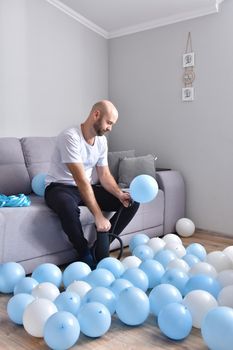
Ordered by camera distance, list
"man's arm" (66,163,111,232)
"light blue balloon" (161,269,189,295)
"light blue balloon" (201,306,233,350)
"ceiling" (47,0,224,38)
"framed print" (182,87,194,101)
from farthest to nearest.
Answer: "framed print" (182,87,194,101)
"ceiling" (47,0,224,38)
"man's arm" (66,163,111,232)
"light blue balloon" (161,269,189,295)
"light blue balloon" (201,306,233,350)

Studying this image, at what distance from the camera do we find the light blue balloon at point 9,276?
173 centimetres

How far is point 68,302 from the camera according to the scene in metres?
1.45

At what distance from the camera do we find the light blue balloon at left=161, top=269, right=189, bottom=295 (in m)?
1.68

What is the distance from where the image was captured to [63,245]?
7.08 ft

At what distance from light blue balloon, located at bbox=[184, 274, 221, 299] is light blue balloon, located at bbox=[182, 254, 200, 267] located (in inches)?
13.9

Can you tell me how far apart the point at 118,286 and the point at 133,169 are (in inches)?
56.9

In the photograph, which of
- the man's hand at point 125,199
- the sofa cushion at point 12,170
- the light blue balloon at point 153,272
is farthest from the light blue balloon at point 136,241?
the sofa cushion at point 12,170

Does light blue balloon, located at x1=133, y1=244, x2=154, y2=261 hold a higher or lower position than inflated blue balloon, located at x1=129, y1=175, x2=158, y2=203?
lower

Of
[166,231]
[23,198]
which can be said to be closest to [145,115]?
[166,231]

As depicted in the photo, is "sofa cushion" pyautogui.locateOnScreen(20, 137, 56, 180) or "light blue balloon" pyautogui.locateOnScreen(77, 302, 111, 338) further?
"sofa cushion" pyautogui.locateOnScreen(20, 137, 56, 180)

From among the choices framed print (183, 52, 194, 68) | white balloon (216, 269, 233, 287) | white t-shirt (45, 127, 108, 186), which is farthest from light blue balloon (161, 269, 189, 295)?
framed print (183, 52, 194, 68)

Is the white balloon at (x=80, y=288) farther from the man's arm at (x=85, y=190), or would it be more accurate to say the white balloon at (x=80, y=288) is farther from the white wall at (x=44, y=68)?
the white wall at (x=44, y=68)

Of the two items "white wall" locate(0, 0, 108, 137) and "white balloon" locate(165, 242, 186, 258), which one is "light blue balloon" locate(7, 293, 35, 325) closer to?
"white balloon" locate(165, 242, 186, 258)

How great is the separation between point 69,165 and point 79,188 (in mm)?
146
